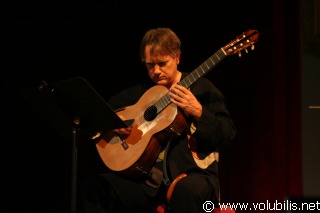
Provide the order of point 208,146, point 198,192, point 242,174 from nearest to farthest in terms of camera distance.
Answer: point 198,192
point 208,146
point 242,174

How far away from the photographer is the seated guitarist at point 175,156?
7.31 ft

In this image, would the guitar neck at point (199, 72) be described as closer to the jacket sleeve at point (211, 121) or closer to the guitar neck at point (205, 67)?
the guitar neck at point (205, 67)

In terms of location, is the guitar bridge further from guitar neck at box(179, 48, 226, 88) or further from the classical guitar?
guitar neck at box(179, 48, 226, 88)

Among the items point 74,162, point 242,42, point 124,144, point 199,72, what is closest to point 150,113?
point 124,144

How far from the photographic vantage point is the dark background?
3072 mm

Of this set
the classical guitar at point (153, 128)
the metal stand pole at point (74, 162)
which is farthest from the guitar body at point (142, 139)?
the metal stand pole at point (74, 162)

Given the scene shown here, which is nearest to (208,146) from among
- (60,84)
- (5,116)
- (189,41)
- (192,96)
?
(192,96)

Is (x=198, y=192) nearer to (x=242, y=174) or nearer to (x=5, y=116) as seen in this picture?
(x=242, y=174)

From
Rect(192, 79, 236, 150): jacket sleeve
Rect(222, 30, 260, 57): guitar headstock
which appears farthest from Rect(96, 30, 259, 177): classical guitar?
Rect(192, 79, 236, 150): jacket sleeve

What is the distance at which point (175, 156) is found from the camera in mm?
2383

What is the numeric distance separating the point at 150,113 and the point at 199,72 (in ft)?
1.02

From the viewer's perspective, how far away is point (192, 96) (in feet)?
7.31

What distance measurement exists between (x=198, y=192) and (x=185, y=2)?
64.6 inches

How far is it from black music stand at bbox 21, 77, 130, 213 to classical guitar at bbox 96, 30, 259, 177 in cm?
16
